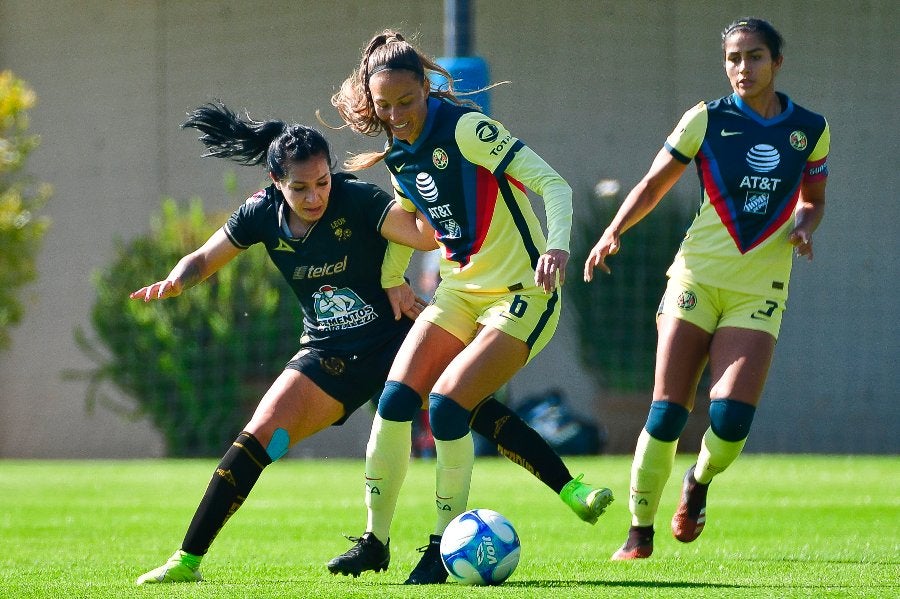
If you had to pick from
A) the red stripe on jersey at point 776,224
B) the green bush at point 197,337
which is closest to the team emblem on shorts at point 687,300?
the red stripe on jersey at point 776,224

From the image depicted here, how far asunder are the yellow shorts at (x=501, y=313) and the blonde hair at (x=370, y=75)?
28.0 inches

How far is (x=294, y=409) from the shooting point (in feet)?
18.7

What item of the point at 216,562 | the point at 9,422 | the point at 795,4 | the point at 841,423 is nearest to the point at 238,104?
the point at 9,422

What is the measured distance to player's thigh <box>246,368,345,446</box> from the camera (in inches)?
222

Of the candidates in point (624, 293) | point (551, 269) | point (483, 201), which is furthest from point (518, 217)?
point (624, 293)

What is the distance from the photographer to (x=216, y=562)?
6.25 m

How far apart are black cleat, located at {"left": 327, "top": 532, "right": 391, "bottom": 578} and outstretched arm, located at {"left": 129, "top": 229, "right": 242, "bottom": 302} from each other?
1279 mm

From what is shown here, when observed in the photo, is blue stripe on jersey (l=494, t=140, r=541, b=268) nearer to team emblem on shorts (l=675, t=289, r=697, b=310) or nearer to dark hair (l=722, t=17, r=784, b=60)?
team emblem on shorts (l=675, t=289, r=697, b=310)

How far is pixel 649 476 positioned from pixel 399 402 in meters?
1.22

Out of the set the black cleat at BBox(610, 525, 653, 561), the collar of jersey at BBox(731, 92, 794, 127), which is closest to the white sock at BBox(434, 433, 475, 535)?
the black cleat at BBox(610, 525, 653, 561)

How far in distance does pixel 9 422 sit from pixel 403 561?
16686mm

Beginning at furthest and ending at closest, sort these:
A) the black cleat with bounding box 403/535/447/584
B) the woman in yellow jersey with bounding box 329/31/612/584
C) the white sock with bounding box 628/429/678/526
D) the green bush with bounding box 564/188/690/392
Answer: the green bush with bounding box 564/188/690/392 → the white sock with bounding box 628/429/678/526 → the woman in yellow jersey with bounding box 329/31/612/584 → the black cleat with bounding box 403/535/447/584

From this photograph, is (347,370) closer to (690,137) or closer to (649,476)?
(649,476)

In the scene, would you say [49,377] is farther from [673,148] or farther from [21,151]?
[673,148]
